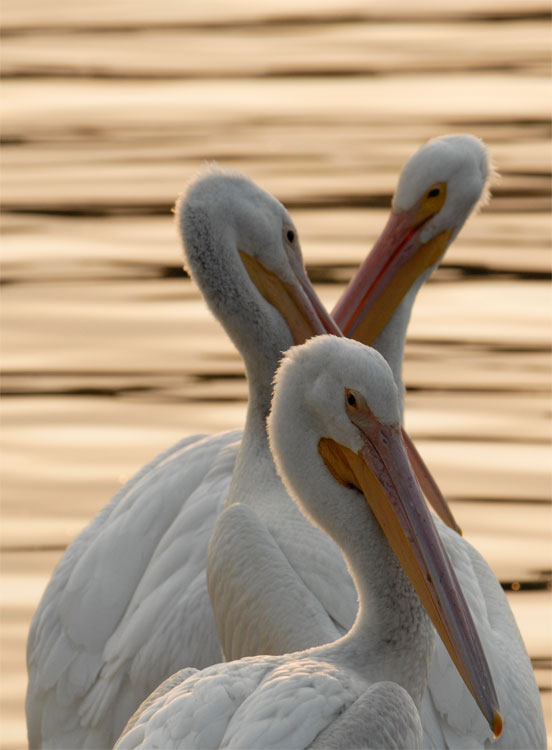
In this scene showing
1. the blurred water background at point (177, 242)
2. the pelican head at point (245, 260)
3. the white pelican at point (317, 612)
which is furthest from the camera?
the blurred water background at point (177, 242)

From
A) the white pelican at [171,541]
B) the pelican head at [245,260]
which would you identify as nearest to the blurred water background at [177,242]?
the white pelican at [171,541]

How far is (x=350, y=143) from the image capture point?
12.2m

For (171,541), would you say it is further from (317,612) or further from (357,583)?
(357,583)

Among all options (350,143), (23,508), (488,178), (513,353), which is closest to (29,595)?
(23,508)

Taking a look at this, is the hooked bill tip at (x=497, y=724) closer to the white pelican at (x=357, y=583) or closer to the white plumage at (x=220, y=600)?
the white pelican at (x=357, y=583)

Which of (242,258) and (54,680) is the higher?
(242,258)

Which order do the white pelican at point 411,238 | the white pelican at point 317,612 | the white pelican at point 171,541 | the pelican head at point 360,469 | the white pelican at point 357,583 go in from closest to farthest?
the white pelican at point 357,583 < the pelican head at point 360,469 < the white pelican at point 317,612 < the white pelican at point 171,541 < the white pelican at point 411,238

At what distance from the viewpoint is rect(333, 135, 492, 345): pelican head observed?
7004mm

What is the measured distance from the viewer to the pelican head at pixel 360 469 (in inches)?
192

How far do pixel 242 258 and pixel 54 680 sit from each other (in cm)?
132

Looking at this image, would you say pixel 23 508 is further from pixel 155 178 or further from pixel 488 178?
pixel 155 178

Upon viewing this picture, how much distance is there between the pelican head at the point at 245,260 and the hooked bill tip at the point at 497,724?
1769mm

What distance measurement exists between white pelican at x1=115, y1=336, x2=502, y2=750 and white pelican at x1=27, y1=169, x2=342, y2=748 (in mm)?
714

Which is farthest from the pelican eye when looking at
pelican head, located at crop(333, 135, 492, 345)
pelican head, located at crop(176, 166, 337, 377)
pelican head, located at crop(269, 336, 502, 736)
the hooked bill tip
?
pelican head, located at crop(333, 135, 492, 345)
